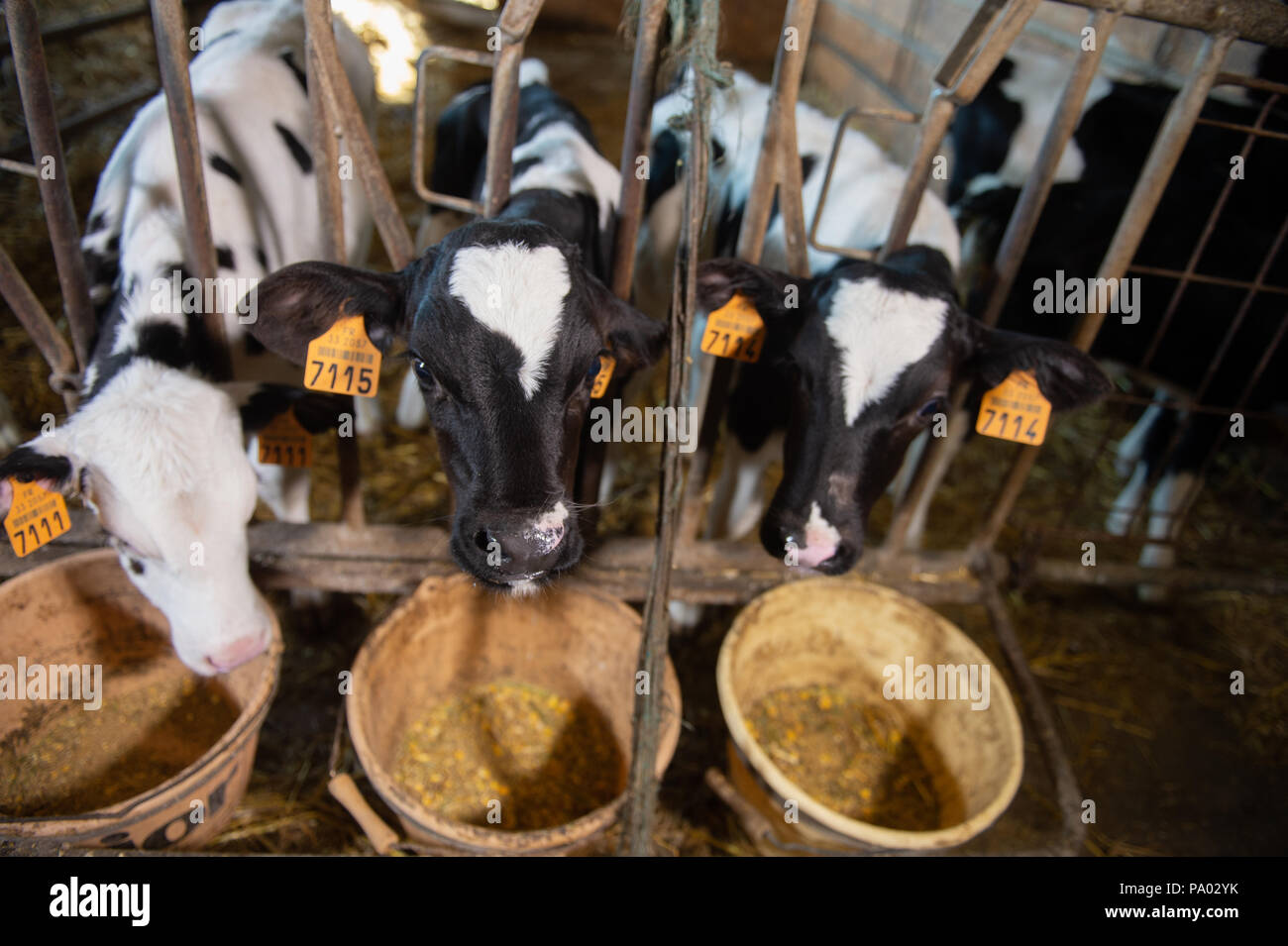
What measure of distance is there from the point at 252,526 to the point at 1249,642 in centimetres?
440

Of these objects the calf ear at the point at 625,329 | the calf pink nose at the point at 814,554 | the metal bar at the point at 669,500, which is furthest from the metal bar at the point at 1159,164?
the metal bar at the point at 669,500

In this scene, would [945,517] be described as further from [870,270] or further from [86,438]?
[86,438]

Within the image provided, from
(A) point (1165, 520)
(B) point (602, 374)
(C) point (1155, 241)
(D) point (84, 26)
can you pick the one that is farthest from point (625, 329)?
(D) point (84, 26)

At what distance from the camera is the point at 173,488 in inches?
73.6

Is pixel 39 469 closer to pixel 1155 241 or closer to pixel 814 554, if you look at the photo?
pixel 814 554

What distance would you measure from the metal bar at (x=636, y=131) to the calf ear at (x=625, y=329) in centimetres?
22

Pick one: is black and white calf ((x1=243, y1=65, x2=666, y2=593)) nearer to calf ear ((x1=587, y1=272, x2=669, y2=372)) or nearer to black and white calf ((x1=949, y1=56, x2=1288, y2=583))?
calf ear ((x1=587, y1=272, x2=669, y2=372))

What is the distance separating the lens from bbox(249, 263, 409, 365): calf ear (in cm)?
190

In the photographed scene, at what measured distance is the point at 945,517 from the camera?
396cm

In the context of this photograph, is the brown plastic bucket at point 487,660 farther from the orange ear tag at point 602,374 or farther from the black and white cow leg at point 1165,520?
the black and white cow leg at point 1165,520

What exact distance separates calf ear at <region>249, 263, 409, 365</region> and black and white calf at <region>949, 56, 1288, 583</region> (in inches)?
88.6

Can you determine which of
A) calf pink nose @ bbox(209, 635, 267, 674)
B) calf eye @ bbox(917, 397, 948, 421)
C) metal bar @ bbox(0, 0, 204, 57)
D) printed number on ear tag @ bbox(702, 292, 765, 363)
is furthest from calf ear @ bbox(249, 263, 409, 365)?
metal bar @ bbox(0, 0, 204, 57)

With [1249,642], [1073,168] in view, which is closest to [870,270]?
[1073,168]

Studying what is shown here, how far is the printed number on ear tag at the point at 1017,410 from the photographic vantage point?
7.38 feet
